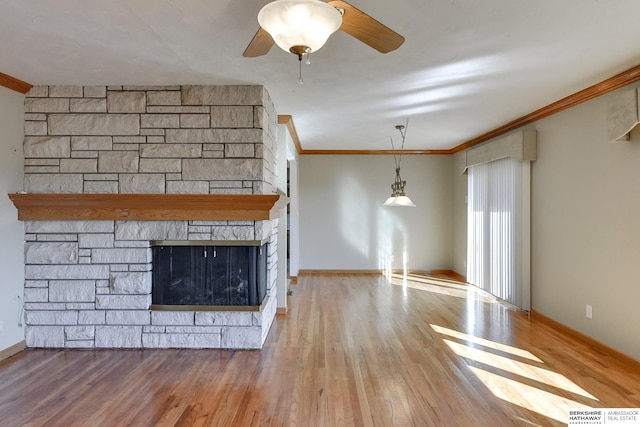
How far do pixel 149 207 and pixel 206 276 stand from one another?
0.81 m

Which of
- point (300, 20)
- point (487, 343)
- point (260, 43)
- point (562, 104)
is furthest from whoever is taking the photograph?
point (562, 104)

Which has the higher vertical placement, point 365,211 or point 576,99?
point 576,99

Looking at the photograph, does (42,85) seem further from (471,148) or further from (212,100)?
(471,148)

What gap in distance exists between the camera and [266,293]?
12.9 feet

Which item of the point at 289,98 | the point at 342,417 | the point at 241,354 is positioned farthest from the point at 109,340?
the point at 289,98

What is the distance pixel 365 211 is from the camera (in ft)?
24.6

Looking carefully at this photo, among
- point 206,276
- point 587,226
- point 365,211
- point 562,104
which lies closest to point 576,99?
point 562,104

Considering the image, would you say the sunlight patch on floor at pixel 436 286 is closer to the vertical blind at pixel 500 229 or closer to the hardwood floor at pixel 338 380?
the vertical blind at pixel 500 229

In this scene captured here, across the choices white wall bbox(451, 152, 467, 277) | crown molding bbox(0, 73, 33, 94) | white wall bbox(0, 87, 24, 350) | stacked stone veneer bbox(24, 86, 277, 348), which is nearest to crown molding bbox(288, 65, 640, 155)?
white wall bbox(451, 152, 467, 277)

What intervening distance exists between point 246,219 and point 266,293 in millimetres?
885

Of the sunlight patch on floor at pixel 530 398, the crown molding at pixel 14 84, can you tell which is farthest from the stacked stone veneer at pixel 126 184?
the sunlight patch on floor at pixel 530 398

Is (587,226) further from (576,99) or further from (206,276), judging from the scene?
(206,276)

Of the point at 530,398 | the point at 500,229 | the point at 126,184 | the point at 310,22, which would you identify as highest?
the point at 310,22

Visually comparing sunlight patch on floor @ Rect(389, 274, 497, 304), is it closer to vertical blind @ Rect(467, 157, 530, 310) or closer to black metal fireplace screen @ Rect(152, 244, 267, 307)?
vertical blind @ Rect(467, 157, 530, 310)
